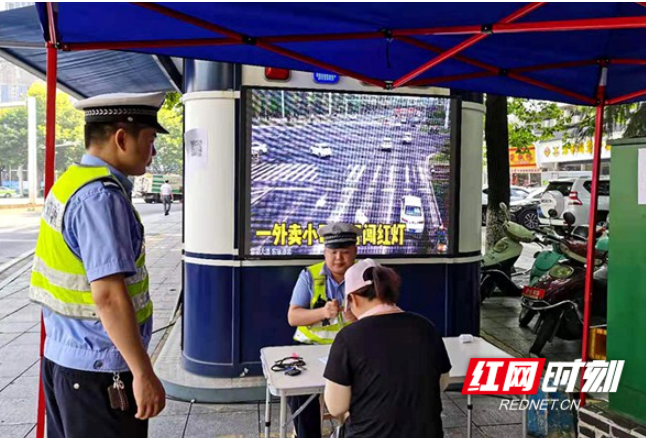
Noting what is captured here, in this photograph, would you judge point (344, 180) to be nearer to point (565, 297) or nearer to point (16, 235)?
point (565, 297)

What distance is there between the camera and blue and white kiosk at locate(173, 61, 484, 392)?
4648 millimetres

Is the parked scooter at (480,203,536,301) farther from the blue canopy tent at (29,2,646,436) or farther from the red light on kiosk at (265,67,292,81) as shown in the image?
the red light on kiosk at (265,67,292,81)

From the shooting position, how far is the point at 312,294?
3588 millimetres

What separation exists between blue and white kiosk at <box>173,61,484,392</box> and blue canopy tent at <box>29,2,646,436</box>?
31.9 inches

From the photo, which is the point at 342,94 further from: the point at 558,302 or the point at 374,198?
the point at 558,302

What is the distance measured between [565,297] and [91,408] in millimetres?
4780

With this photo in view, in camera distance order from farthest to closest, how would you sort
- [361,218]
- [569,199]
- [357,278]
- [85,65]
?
1. [569,199]
2. [85,65]
3. [361,218]
4. [357,278]

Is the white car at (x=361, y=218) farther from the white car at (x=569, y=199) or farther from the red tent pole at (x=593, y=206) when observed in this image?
the white car at (x=569, y=199)

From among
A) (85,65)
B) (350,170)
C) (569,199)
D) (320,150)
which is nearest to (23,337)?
(85,65)

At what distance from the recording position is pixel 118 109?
2.21 metres

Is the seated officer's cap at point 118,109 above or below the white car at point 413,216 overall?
above

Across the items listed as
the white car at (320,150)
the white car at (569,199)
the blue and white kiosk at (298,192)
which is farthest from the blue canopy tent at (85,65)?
the white car at (569,199)

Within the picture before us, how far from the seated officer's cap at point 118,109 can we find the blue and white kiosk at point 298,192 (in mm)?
2359

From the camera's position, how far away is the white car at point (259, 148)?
4648 mm
